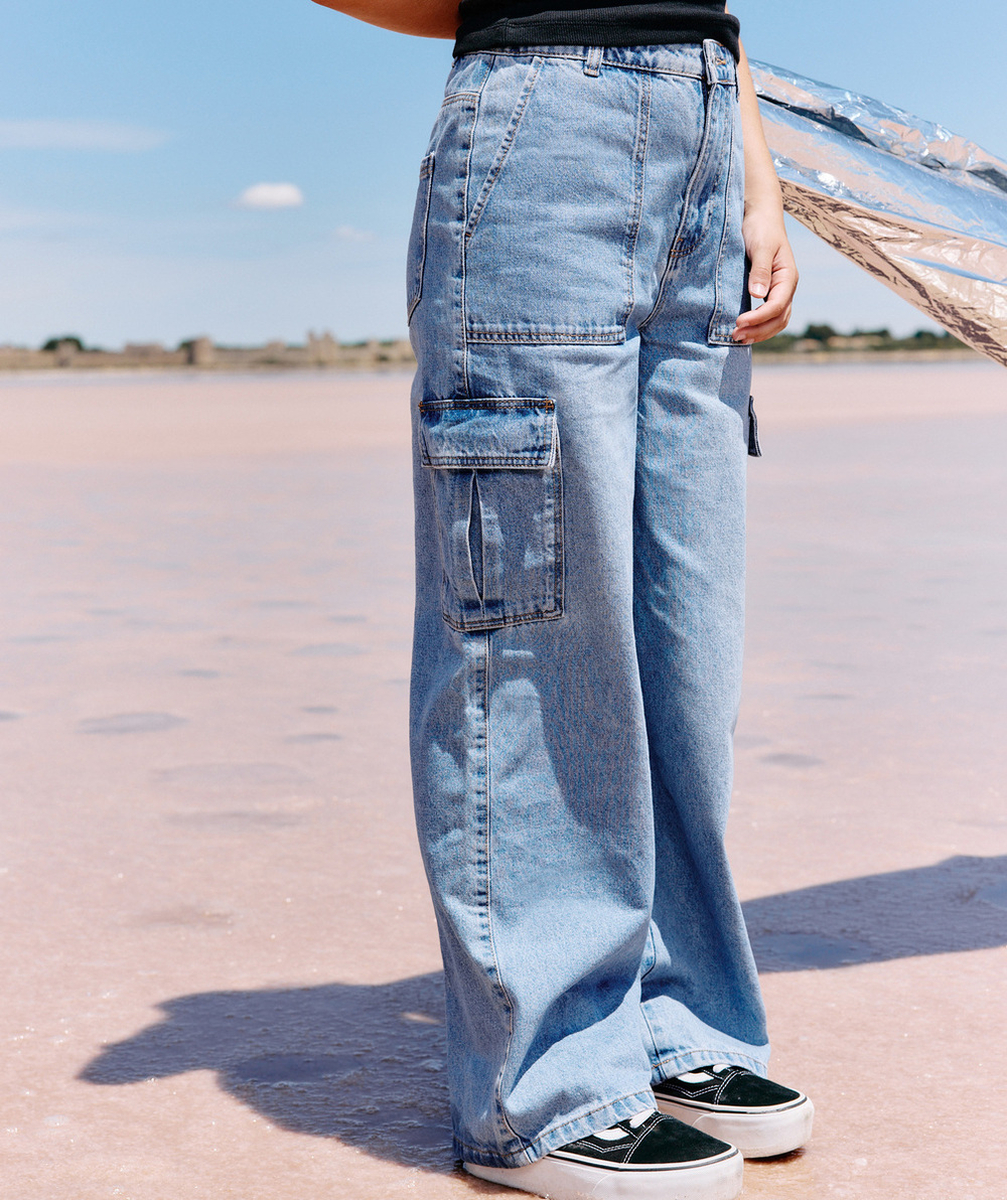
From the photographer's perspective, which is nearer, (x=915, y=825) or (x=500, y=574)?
(x=500, y=574)

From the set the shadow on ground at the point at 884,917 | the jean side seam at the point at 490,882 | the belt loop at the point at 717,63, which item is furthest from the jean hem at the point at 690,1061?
the belt loop at the point at 717,63

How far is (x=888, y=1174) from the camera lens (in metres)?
1.51

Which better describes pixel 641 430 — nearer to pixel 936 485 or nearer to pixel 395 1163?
pixel 395 1163

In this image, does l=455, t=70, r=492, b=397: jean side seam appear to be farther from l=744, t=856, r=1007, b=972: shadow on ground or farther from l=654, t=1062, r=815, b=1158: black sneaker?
l=744, t=856, r=1007, b=972: shadow on ground

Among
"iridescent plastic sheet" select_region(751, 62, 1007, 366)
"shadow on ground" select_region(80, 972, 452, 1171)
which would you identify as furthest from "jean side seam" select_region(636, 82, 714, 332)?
"shadow on ground" select_region(80, 972, 452, 1171)

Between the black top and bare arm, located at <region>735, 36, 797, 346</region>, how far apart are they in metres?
0.17

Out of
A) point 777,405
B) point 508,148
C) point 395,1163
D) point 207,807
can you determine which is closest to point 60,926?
point 207,807

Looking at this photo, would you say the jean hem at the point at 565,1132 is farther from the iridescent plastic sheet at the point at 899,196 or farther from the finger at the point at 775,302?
the iridescent plastic sheet at the point at 899,196

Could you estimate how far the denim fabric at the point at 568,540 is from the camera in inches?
57.3

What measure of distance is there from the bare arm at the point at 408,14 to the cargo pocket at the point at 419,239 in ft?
0.69

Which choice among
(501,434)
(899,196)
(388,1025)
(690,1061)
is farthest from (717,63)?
(388,1025)

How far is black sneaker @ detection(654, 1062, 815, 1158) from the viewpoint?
155cm

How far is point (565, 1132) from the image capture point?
1.49 metres

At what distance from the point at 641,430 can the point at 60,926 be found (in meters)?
1.24
